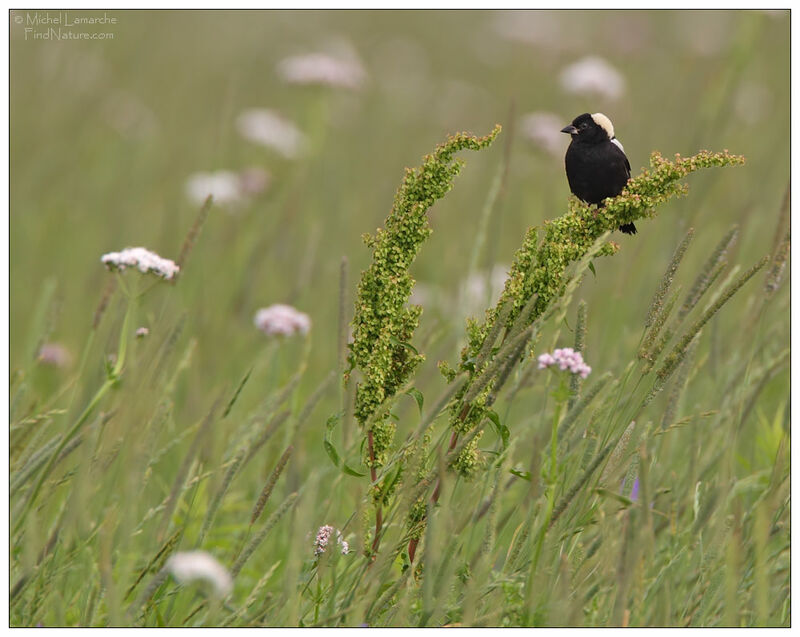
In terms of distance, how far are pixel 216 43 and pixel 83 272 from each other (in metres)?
4.50

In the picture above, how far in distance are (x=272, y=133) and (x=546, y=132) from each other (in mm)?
2106

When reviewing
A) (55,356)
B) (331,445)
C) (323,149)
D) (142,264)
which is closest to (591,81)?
(323,149)

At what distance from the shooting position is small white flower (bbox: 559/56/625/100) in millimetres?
4609

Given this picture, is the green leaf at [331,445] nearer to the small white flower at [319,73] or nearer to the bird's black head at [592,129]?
the bird's black head at [592,129]

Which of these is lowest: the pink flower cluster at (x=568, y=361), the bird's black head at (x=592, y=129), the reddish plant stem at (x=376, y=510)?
the reddish plant stem at (x=376, y=510)

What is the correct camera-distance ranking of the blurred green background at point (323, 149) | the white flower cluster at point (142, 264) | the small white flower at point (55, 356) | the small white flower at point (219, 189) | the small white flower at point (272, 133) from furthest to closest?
the small white flower at point (272, 133) < the small white flower at point (219, 189) < the blurred green background at point (323, 149) < the small white flower at point (55, 356) < the white flower cluster at point (142, 264)

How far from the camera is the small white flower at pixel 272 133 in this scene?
5715mm

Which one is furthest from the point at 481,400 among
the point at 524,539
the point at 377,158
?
the point at 377,158

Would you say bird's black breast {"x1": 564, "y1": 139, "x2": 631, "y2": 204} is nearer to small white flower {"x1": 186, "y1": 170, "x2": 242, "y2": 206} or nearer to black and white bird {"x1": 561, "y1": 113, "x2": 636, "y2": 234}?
black and white bird {"x1": 561, "y1": 113, "x2": 636, "y2": 234}

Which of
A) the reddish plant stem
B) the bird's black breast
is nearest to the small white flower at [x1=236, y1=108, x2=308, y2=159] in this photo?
the bird's black breast

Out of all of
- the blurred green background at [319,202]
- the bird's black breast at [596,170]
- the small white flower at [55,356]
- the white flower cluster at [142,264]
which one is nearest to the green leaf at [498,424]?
the blurred green background at [319,202]

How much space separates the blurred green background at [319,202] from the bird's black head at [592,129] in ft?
1.68

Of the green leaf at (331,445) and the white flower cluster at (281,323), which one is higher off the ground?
the white flower cluster at (281,323)

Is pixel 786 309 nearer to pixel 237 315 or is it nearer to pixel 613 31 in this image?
pixel 237 315
